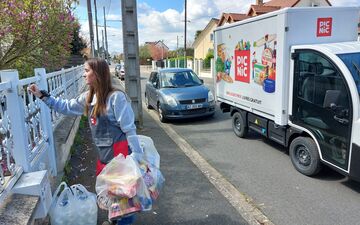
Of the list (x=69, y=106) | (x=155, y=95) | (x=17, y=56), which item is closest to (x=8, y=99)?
(x=69, y=106)

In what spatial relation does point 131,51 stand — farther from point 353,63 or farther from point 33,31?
point 353,63

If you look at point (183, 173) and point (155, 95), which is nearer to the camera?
point (183, 173)

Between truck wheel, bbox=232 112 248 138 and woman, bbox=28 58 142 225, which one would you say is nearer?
woman, bbox=28 58 142 225

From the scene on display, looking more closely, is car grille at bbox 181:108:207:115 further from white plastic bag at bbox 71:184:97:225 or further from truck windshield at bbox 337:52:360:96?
white plastic bag at bbox 71:184:97:225

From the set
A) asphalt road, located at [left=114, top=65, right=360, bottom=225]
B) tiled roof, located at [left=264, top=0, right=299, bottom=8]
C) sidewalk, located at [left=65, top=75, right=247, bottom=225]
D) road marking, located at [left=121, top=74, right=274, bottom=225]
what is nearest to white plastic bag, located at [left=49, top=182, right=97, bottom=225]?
sidewalk, located at [left=65, top=75, right=247, bottom=225]

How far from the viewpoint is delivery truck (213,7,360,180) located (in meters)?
3.92

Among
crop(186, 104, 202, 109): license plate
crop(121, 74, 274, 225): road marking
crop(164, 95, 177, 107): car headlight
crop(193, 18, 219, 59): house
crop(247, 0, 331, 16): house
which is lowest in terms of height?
crop(121, 74, 274, 225): road marking

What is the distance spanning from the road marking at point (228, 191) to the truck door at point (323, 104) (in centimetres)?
135

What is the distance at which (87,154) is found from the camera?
5844 mm

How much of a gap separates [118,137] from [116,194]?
2.08 feet

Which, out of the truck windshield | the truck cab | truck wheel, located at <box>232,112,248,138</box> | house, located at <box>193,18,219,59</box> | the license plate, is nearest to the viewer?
the truck cab

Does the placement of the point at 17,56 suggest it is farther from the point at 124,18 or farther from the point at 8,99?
the point at 8,99

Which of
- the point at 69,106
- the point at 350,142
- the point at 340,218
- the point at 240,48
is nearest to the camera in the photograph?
the point at 69,106

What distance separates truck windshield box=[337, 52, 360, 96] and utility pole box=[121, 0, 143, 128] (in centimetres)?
547
